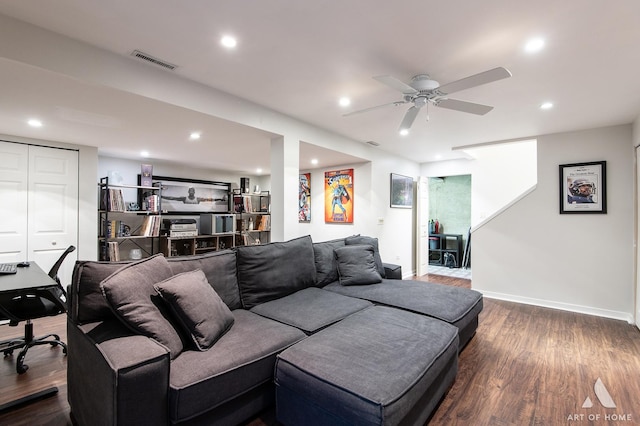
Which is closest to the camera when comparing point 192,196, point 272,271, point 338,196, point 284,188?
point 272,271

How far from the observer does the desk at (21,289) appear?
198 cm

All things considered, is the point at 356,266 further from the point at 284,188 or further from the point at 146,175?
the point at 146,175

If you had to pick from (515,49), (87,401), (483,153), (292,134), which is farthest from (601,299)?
(87,401)

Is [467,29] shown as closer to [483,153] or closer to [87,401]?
[87,401]

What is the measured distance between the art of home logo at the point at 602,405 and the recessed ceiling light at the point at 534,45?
2.41 metres

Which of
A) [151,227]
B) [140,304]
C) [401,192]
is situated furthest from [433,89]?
[151,227]

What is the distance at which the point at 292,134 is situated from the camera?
3588mm

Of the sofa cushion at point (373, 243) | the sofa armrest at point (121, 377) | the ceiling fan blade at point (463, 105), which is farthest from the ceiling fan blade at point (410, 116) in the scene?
the sofa armrest at point (121, 377)

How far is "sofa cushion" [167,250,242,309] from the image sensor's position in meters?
2.17

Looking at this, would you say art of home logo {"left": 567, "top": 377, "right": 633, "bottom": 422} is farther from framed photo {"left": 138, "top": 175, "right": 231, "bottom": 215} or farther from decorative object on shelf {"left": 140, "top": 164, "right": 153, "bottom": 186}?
framed photo {"left": 138, "top": 175, "right": 231, "bottom": 215}

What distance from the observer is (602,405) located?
2.01 m

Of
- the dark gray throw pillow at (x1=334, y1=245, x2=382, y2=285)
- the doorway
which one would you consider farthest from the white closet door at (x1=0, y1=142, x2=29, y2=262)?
the doorway

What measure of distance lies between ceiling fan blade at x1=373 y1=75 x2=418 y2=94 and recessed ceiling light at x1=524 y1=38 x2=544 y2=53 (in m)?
0.75

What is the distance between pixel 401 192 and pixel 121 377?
17.2ft
